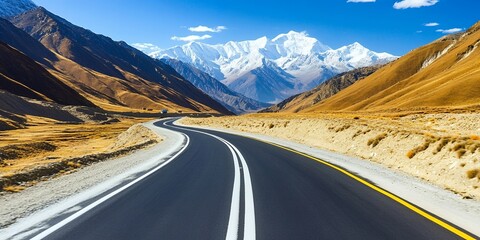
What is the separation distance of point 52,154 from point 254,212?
130 feet

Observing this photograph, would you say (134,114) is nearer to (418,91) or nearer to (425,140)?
(418,91)

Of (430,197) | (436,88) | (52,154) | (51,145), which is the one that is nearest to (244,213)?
(430,197)

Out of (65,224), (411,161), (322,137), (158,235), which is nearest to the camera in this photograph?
(158,235)

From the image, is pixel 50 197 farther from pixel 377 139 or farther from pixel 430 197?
pixel 377 139

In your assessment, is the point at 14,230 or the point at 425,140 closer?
the point at 14,230

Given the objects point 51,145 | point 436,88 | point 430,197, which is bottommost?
point 51,145

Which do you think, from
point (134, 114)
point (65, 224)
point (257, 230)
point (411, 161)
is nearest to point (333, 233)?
point (257, 230)

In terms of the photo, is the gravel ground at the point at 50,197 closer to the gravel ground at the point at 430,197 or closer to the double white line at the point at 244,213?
the double white line at the point at 244,213

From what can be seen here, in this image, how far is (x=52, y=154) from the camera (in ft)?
138

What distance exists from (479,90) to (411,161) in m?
110

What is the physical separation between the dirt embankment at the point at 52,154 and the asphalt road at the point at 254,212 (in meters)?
4.98

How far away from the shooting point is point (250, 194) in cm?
1004

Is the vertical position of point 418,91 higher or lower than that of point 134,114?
higher

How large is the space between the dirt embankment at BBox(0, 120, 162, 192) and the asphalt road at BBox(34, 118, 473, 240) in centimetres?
498
